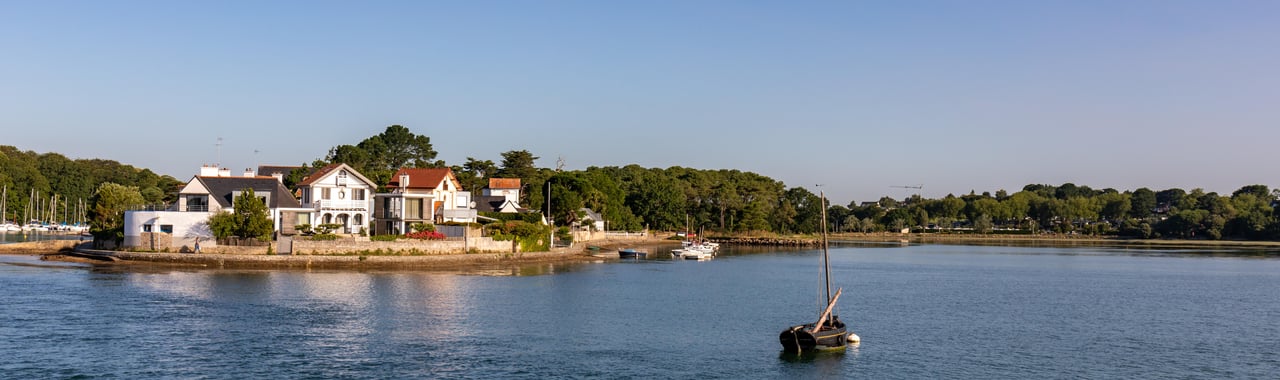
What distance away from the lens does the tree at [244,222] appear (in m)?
64.4

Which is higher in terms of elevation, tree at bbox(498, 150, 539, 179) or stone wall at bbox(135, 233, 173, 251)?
tree at bbox(498, 150, 539, 179)

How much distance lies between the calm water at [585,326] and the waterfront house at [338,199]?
12345mm

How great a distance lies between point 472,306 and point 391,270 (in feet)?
64.7

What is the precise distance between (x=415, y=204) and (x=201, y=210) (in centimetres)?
1576

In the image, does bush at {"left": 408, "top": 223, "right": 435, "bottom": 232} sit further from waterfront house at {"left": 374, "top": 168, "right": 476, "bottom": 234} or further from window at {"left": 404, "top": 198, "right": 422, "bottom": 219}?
window at {"left": 404, "top": 198, "right": 422, "bottom": 219}

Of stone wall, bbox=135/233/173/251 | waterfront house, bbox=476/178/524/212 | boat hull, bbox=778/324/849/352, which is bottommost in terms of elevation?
boat hull, bbox=778/324/849/352

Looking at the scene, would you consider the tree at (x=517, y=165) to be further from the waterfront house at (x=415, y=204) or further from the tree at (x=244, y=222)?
the tree at (x=244, y=222)

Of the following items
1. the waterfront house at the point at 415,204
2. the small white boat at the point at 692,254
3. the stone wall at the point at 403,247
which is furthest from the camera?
the small white boat at the point at 692,254

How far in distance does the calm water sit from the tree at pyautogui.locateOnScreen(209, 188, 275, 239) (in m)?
5.18

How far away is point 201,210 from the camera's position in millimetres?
67312

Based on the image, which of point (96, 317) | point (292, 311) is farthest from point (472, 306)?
point (96, 317)

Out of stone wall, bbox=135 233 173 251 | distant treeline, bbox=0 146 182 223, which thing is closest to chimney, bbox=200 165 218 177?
stone wall, bbox=135 233 173 251

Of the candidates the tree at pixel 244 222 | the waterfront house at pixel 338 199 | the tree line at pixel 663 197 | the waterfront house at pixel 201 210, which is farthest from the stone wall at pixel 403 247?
the tree line at pixel 663 197

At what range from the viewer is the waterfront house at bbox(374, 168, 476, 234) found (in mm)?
76000
